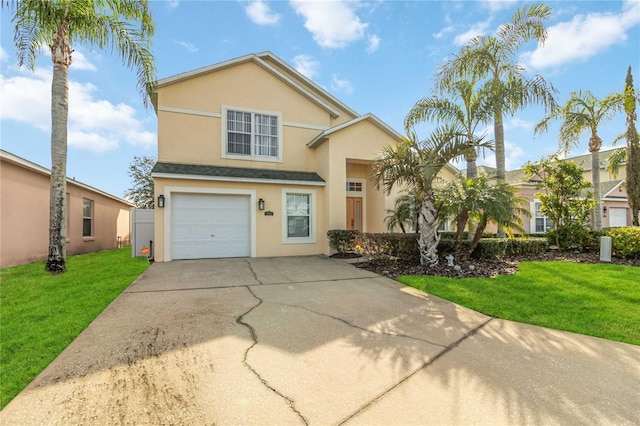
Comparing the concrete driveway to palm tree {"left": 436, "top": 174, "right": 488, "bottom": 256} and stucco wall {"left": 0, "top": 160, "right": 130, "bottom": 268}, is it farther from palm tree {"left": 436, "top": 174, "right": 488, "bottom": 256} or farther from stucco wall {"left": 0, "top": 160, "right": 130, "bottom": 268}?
stucco wall {"left": 0, "top": 160, "right": 130, "bottom": 268}

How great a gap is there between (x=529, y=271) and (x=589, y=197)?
5475mm

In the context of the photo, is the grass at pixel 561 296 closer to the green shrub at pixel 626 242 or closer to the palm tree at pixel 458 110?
the green shrub at pixel 626 242

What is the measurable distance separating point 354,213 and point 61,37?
11.8m

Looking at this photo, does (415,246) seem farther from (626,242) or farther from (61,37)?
(61,37)

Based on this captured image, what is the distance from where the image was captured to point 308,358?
3406 mm

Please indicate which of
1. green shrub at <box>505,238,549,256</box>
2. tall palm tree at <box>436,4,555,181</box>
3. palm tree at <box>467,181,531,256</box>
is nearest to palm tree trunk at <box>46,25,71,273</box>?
palm tree at <box>467,181,531,256</box>

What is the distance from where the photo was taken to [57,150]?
7.86 m

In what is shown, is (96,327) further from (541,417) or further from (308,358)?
(541,417)

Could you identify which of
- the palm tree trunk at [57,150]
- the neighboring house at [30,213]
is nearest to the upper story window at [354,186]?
the palm tree trunk at [57,150]

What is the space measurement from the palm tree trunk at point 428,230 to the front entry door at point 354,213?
584 centimetres

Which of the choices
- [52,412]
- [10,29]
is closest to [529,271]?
[52,412]

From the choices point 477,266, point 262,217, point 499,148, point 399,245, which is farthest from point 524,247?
point 262,217

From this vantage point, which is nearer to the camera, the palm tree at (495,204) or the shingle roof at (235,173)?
the palm tree at (495,204)

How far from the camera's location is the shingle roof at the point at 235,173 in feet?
34.2
